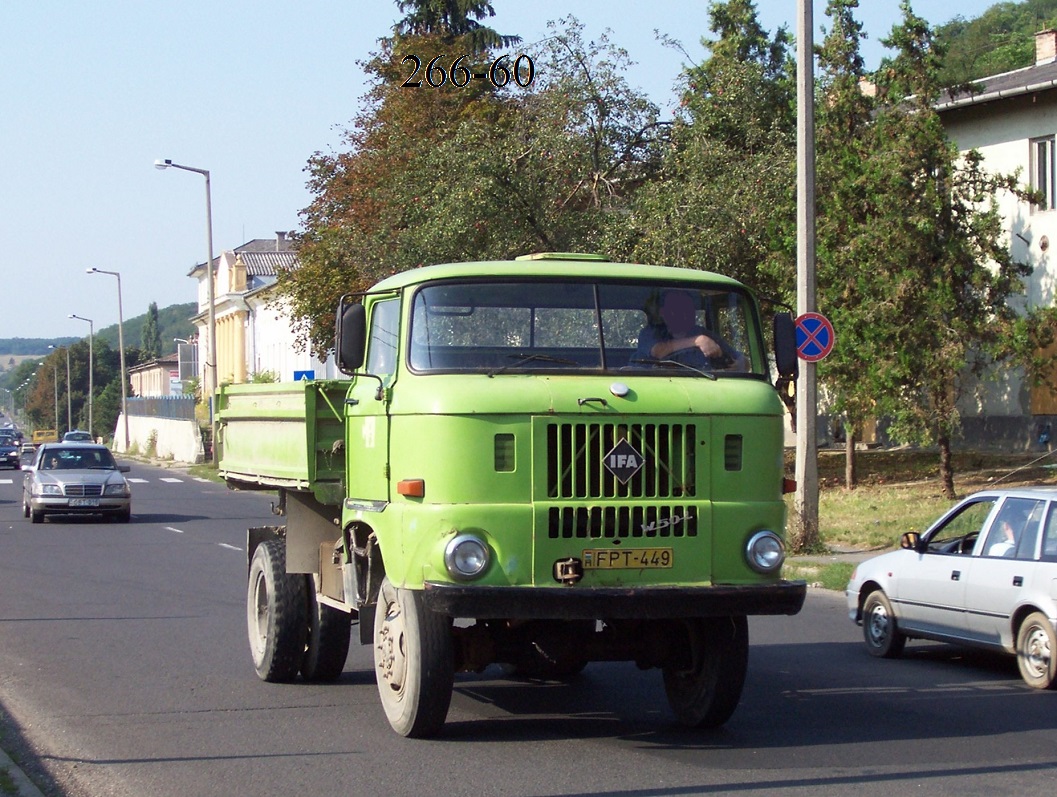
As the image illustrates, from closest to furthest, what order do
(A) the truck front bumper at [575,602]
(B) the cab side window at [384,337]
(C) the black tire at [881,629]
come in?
(A) the truck front bumper at [575,602] → (B) the cab side window at [384,337] → (C) the black tire at [881,629]

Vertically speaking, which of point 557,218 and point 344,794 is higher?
point 557,218

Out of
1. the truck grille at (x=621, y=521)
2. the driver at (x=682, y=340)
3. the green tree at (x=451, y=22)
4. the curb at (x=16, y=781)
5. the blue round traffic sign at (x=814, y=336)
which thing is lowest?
the curb at (x=16, y=781)

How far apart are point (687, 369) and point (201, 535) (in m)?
17.8

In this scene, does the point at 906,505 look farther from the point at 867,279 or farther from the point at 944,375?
the point at 867,279

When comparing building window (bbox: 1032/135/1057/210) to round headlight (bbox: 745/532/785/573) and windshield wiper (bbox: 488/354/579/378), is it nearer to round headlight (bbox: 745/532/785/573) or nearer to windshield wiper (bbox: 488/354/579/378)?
round headlight (bbox: 745/532/785/573)

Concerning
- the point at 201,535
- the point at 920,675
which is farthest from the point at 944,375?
the point at 920,675

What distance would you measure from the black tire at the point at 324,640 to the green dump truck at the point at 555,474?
2.15 feet

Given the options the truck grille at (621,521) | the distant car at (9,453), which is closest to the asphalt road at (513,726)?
the truck grille at (621,521)

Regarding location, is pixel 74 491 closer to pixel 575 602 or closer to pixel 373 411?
pixel 373 411

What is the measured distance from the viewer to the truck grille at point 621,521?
7.43m

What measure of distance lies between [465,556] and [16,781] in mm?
2395

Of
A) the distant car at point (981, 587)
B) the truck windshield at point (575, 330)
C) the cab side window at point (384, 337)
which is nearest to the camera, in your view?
the truck windshield at point (575, 330)

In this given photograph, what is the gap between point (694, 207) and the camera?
25703 mm

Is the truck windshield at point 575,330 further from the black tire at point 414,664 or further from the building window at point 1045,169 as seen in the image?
the building window at point 1045,169
